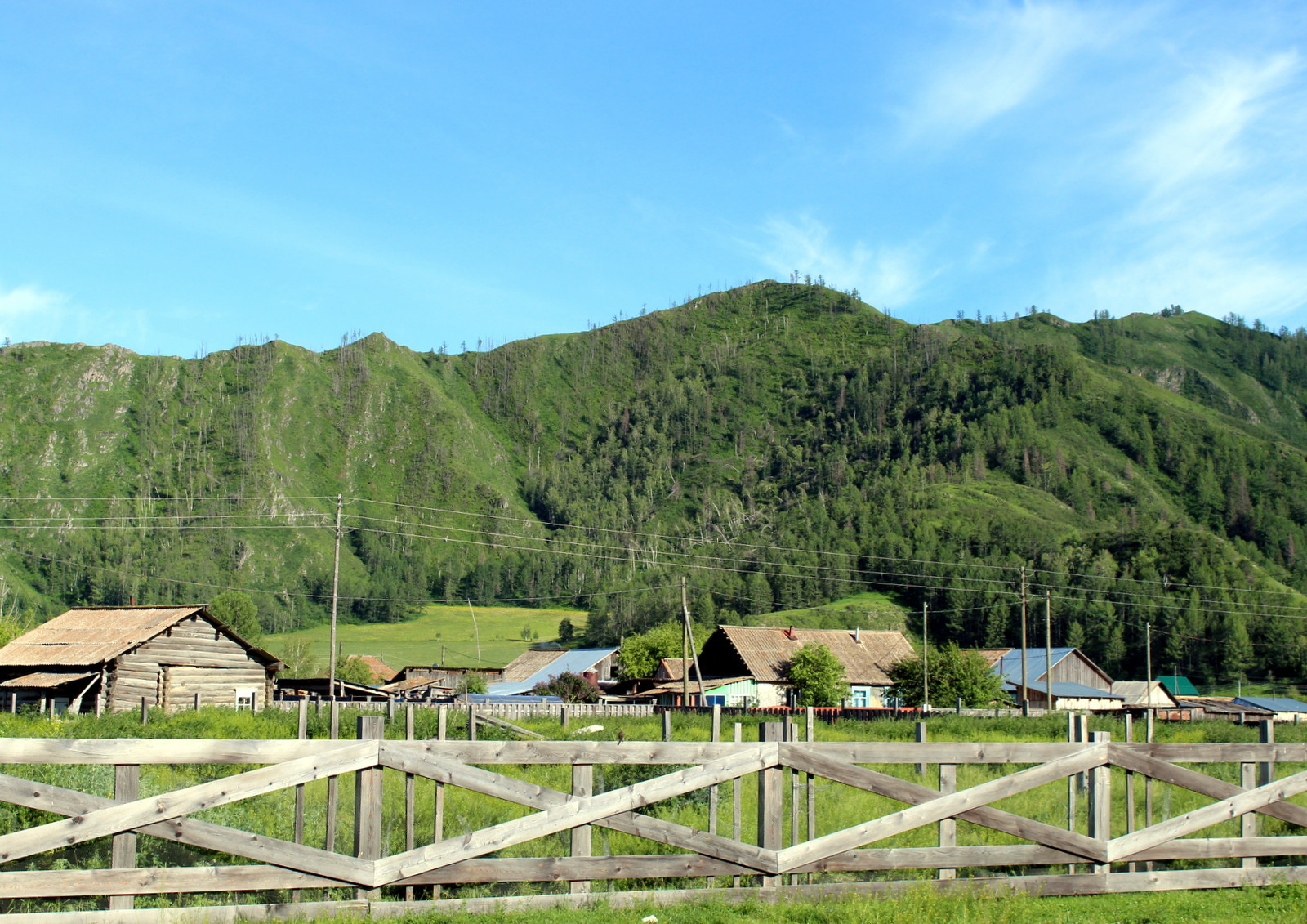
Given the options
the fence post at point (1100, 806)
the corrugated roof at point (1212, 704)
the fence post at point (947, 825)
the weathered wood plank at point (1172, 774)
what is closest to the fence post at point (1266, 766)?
the weathered wood plank at point (1172, 774)

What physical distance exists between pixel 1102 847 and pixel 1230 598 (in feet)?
475

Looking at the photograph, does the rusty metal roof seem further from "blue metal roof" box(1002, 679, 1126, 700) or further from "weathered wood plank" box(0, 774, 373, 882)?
"weathered wood plank" box(0, 774, 373, 882)

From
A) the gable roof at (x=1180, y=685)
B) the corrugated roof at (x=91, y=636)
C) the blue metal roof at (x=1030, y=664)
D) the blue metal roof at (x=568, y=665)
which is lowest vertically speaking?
the gable roof at (x=1180, y=685)

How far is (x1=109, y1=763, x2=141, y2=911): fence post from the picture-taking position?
6.79 metres

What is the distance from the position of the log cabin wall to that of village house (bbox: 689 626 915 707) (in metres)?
37.4

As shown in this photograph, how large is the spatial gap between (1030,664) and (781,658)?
25.0 meters

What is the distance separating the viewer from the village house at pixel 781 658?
2965 inches

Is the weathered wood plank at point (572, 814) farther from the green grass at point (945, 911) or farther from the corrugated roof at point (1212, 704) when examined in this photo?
the corrugated roof at point (1212, 704)

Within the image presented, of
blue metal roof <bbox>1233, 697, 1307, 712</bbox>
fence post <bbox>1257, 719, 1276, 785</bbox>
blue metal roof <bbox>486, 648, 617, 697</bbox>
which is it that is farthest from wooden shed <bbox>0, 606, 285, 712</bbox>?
blue metal roof <bbox>1233, 697, 1307, 712</bbox>

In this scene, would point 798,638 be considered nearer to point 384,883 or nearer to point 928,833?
point 928,833

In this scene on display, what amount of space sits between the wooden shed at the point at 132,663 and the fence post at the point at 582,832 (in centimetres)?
3245

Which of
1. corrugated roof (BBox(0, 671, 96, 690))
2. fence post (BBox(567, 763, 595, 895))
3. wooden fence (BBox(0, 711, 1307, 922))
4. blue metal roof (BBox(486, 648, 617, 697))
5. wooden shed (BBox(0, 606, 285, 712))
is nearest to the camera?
wooden fence (BBox(0, 711, 1307, 922))

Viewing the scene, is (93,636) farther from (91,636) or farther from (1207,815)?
(1207,815)

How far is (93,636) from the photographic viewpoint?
40406mm
